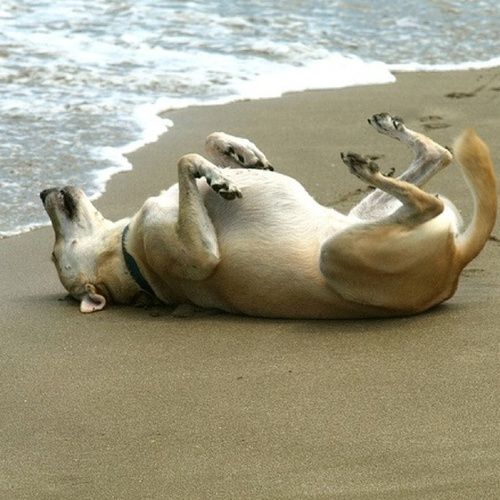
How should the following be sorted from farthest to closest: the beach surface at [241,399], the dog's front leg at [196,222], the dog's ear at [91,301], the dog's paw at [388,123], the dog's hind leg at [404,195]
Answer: the dog's paw at [388,123], the dog's ear at [91,301], the dog's front leg at [196,222], the dog's hind leg at [404,195], the beach surface at [241,399]

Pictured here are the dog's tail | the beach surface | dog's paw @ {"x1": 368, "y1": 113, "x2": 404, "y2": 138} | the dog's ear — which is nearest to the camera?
the beach surface

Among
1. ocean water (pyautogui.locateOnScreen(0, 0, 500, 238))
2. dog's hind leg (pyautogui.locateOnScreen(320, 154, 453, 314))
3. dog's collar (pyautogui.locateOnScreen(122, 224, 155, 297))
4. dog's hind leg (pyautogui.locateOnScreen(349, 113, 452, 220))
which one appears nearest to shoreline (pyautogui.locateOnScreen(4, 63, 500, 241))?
ocean water (pyautogui.locateOnScreen(0, 0, 500, 238))

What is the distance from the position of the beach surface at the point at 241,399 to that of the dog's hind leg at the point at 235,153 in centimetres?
81

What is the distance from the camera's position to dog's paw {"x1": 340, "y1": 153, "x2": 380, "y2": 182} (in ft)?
15.9

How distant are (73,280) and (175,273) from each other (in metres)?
0.52

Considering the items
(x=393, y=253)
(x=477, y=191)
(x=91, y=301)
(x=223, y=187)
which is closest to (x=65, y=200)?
(x=91, y=301)

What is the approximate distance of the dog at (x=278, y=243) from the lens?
16.0 ft

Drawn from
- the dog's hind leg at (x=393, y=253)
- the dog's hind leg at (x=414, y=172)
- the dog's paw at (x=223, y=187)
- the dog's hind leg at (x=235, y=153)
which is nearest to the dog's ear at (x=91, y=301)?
the dog's paw at (x=223, y=187)

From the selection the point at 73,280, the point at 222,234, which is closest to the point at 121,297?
the point at 73,280

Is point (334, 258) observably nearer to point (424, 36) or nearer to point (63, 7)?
point (424, 36)

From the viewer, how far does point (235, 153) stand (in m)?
5.76

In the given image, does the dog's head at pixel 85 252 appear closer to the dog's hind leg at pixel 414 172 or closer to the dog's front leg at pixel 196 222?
the dog's front leg at pixel 196 222

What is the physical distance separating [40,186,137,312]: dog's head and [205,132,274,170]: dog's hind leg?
1.84ft

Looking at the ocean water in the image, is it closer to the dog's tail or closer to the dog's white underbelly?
the dog's white underbelly
